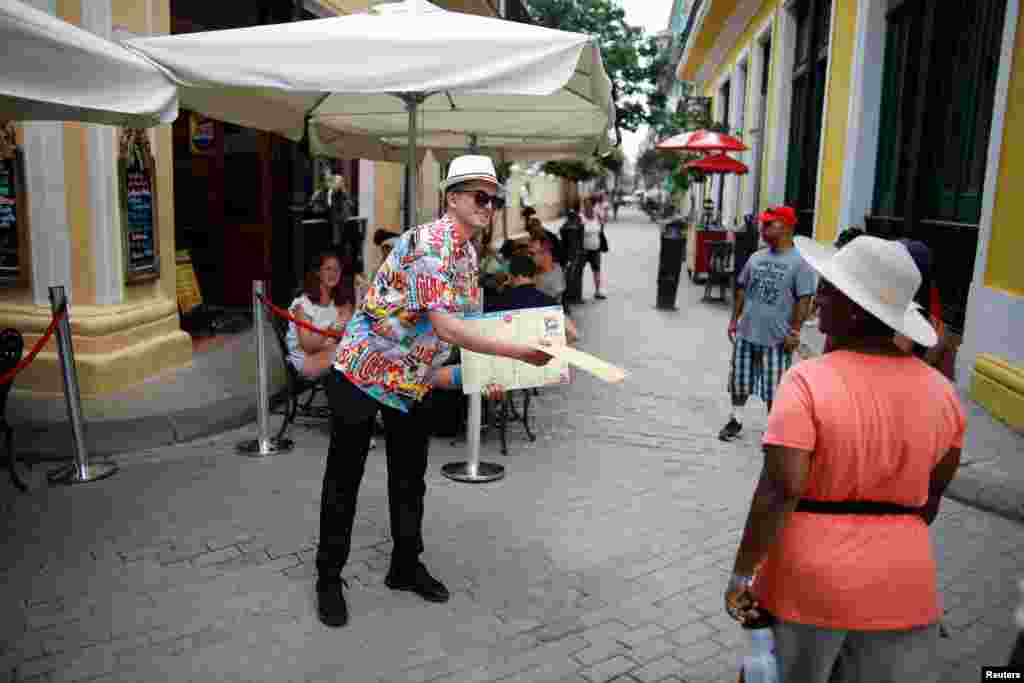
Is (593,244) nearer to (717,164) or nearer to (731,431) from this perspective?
(717,164)

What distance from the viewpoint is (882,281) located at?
1976mm

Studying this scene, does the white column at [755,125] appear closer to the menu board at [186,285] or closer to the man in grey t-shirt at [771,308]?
the menu board at [186,285]

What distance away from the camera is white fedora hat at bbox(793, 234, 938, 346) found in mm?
1956

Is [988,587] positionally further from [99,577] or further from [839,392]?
[99,577]

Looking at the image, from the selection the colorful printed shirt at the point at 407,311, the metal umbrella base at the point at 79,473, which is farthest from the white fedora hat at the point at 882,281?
the metal umbrella base at the point at 79,473

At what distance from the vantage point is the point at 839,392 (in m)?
1.91

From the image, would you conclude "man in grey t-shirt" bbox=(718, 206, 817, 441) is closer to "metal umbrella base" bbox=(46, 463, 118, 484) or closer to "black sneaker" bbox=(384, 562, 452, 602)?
"black sneaker" bbox=(384, 562, 452, 602)

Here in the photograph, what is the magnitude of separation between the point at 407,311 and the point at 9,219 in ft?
16.2

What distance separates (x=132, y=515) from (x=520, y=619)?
237 cm

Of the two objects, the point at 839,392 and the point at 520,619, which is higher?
the point at 839,392

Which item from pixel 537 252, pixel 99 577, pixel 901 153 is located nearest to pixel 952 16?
pixel 901 153

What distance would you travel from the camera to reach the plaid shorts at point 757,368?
611cm

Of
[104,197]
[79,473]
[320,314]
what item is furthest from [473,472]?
[104,197]

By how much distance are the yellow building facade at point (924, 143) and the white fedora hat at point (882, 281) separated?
2.87 metres
